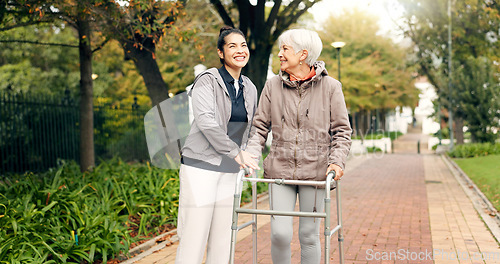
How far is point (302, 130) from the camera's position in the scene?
324 cm

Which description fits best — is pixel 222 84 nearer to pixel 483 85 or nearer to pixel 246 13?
pixel 246 13

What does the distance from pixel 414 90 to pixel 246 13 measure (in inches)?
1034

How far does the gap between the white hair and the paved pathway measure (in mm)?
2671

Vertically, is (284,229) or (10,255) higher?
(284,229)

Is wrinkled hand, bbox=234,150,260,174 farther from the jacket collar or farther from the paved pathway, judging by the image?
the paved pathway

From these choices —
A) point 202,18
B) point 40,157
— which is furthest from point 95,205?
point 202,18

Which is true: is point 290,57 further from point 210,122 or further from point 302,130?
point 210,122

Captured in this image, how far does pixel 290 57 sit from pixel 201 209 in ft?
3.78

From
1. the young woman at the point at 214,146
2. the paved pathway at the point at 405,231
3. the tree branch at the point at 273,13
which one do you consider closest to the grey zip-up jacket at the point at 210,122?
the young woman at the point at 214,146

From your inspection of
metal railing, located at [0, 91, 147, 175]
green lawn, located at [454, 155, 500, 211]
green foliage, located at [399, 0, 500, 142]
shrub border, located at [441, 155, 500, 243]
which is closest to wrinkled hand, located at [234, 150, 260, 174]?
shrub border, located at [441, 155, 500, 243]

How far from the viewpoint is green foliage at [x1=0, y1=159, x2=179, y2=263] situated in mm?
4781

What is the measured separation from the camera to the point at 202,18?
21969mm

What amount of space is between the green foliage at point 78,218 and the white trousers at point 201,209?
1.82 meters

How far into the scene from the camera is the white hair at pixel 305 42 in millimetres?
3227
